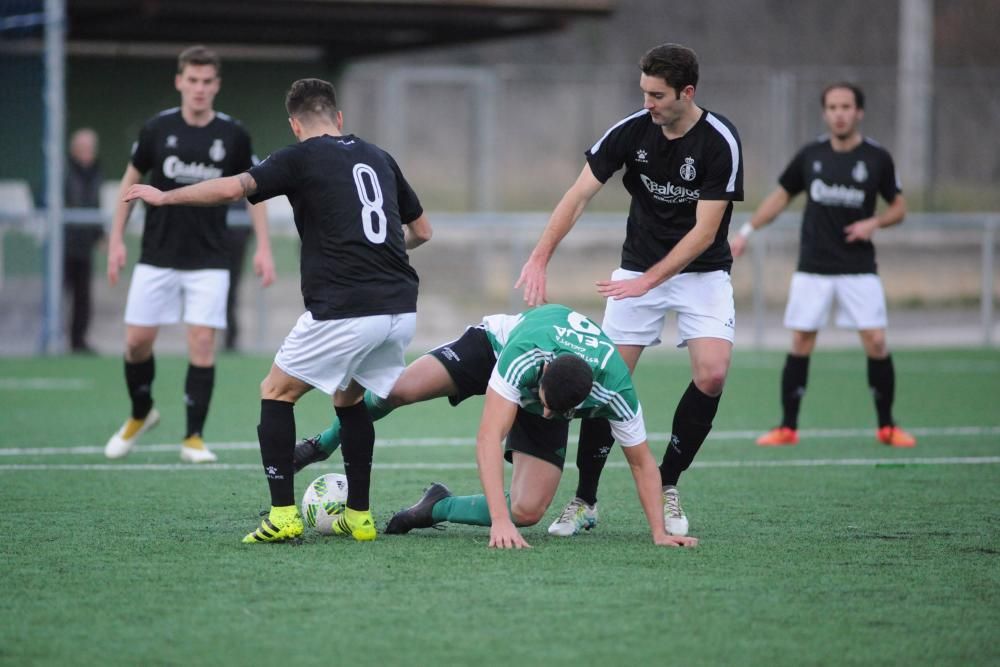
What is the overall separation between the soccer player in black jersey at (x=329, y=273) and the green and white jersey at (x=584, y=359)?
49 cm

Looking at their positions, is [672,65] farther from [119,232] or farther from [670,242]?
[119,232]

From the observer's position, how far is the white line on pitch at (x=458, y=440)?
8516 millimetres

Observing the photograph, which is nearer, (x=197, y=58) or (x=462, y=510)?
(x=462, y=510)

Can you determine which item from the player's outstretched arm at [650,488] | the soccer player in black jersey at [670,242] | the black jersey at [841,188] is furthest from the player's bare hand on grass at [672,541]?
the black jersey at [841,188]

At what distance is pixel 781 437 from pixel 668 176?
344 cm

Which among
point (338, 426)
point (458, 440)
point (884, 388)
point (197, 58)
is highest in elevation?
point (197, 58)

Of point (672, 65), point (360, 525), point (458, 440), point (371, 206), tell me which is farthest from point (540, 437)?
point (458, 440)

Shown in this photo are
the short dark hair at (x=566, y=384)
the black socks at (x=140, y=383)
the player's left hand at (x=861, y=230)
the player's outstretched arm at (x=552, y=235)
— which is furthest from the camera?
the player's left hand at (x=861, y=230)

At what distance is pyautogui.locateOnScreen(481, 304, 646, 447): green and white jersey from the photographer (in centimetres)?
548

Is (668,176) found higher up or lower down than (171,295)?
higher up

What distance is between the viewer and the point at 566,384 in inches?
203

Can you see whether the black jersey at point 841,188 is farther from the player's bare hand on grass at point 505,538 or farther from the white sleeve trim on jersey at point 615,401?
the player's bare hand on grass at point 505,538

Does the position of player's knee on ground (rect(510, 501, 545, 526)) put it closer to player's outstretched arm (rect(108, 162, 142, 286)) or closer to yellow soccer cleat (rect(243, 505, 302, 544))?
yellow soccer cleat (rect(243, 505, 302, 544))

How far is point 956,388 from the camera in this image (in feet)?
40.8
